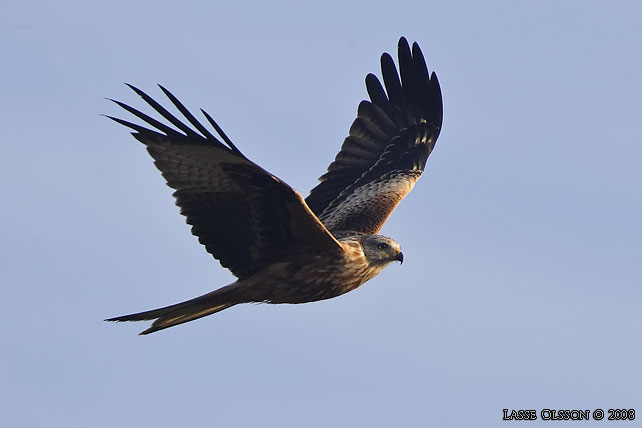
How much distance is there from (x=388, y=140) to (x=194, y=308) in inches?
176

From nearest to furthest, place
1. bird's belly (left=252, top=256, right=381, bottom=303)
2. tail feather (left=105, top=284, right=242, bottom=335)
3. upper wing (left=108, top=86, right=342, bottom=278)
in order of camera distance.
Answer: upper wing (left=108, top=86, right=342, bottom=278) → tail feather (left=105, top=284, right=242, bottom=335) → bird's belly (left=252, top=256, right=381, bottom=303)

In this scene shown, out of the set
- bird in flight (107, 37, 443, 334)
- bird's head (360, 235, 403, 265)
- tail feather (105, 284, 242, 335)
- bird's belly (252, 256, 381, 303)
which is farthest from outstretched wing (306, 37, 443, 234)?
tail feather (105, 284, 242, 335)

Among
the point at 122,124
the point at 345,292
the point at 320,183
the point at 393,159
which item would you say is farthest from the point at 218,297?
the point at 393,159

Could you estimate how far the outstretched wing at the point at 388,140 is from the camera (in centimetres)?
1235

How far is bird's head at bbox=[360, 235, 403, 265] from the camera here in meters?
10.2

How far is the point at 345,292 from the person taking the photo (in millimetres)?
10047

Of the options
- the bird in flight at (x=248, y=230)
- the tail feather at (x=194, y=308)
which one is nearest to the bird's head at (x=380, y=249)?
the bird in flight at (x=248, y=230)

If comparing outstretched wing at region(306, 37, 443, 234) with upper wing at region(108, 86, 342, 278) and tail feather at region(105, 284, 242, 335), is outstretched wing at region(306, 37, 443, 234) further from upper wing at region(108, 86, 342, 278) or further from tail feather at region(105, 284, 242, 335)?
tail feather at region(105, 284, 242, 335)

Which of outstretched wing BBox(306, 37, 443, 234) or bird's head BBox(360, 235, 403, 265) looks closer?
bird's head BBox(360, 235, 403, 265)

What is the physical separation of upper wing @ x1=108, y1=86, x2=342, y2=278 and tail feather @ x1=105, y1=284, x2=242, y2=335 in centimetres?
27

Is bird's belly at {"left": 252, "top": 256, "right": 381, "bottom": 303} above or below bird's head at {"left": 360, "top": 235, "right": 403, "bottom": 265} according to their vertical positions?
below

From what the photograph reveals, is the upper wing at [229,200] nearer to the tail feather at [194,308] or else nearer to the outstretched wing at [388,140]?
the tail feather at [194,308]

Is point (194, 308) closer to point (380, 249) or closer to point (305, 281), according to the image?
→ point (305, 281)

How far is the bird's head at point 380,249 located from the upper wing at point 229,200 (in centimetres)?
59
